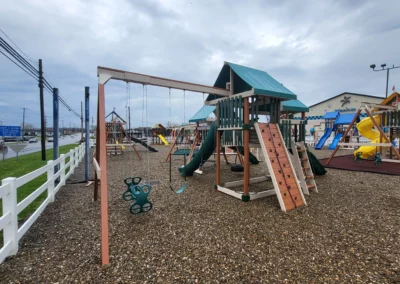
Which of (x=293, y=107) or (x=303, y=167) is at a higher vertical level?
(x=293, y=107)

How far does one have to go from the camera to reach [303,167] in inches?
231

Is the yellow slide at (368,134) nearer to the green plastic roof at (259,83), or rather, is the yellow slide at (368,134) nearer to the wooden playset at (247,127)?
the wooden playset at (247,127)

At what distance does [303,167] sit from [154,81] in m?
4.66

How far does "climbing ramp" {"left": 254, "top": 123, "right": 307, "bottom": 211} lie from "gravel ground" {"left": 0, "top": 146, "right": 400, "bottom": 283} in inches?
10.1

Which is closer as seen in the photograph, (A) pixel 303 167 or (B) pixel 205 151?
(A) pixel 303 167

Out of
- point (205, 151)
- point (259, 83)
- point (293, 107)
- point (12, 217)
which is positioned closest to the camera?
point (12, 217)

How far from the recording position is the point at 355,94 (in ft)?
106

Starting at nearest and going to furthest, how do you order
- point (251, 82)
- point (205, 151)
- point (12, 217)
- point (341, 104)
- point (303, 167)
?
point (12, 217) < point (251, 82) < point (303, 167) < point (205, 151) < point (341, 104)

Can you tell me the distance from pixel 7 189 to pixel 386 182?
9033mm

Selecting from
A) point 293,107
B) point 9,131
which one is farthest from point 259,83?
point 9,131

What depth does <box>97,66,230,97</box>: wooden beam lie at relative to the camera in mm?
3255

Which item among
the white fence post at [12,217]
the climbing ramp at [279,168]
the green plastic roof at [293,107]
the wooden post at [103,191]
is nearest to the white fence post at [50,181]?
the white fence post at [12,217]

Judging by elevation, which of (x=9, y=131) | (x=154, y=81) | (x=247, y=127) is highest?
(x=154, y=81)

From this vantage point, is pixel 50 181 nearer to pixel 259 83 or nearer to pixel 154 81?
pixel 154 81
